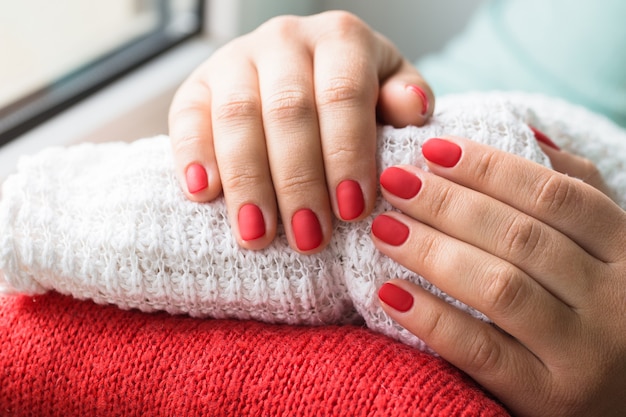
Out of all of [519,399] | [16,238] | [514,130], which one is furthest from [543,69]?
[16,238]

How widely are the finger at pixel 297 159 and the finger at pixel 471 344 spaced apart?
0.06 m

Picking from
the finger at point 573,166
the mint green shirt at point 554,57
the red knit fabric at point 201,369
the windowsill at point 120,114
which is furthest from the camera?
the mint green shirt at point 554,57

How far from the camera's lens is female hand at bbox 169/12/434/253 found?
422 millimetres

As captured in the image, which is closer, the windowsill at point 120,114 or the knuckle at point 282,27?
the knuckle at point 282,27

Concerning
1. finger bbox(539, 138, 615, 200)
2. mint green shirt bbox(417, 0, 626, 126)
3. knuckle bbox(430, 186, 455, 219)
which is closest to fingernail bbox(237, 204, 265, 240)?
knuckle bbox(430, 186, 455, 219)

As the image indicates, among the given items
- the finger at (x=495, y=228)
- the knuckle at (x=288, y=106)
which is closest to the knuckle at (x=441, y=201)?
the finger at (x=495, y=228)

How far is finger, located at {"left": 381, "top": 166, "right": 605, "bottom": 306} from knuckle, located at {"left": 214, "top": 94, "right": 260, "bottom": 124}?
0.34ft

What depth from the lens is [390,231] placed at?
421 millimetres

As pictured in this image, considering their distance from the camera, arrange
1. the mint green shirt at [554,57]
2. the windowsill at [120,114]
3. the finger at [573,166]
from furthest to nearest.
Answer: the mint green shirt at [554,57]
the windowsill at [120,114]
the finger at [573,166]

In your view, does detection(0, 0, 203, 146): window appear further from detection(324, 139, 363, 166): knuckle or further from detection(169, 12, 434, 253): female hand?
detection(324, 139, 363, 166): knuckle

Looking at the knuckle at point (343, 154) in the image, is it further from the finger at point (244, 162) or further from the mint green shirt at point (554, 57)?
the mint green shirt at point (554, 57)

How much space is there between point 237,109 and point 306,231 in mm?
104

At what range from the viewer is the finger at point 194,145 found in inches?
16.9

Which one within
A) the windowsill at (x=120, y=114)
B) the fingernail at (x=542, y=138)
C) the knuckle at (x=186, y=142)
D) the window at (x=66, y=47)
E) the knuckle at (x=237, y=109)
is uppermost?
the knuckle at (x=237, y=109)
